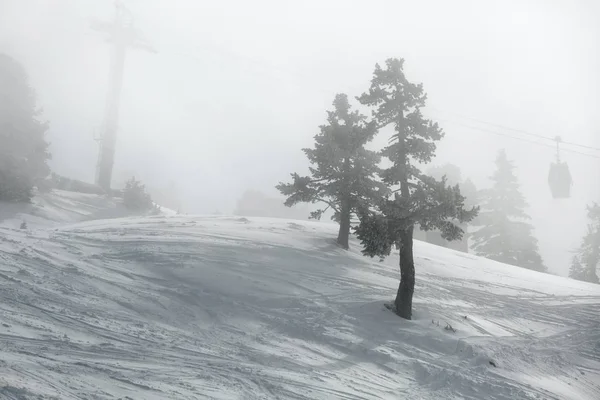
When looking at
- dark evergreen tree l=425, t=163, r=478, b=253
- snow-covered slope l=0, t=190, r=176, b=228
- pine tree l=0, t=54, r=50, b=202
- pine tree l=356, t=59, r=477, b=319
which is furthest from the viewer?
dark evergreen tree l=425, t=163, r=478, b=253

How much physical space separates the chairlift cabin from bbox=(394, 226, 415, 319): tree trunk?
11.5 m

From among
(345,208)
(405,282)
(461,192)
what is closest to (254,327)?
(405,282)

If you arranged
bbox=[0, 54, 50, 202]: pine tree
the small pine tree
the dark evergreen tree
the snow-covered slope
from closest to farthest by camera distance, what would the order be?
the snow-covered slope → bbox=[0, 54, 50, 202]: pine tree → the small pine tree → the dark evergreen tree

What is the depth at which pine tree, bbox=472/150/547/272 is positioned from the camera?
1531 inches

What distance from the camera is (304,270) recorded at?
15758 millimetres

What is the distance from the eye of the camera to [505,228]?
1565 inches

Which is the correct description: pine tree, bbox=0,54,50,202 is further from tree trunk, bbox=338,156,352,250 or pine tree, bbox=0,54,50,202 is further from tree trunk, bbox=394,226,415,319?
tree trunk, bbox=394,226,415,319

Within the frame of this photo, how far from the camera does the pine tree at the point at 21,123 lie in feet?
109

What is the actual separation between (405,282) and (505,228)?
3213cm

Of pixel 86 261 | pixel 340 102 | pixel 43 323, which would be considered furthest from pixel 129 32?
pixel 43 323

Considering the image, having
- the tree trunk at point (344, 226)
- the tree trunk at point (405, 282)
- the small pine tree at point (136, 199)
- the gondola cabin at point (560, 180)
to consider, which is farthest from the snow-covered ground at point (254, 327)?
the small pine tree at point (136, 199)

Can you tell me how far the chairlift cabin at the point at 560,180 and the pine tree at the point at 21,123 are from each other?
36404 millimetres

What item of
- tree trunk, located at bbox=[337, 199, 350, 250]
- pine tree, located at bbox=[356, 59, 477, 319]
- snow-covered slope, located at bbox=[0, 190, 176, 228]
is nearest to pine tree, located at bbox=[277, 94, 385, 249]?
tree trunk, located at bbox=[337, 199, 350, 250]

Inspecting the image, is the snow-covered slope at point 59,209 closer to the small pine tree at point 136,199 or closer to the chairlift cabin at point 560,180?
the small pine tree at point 136,199
